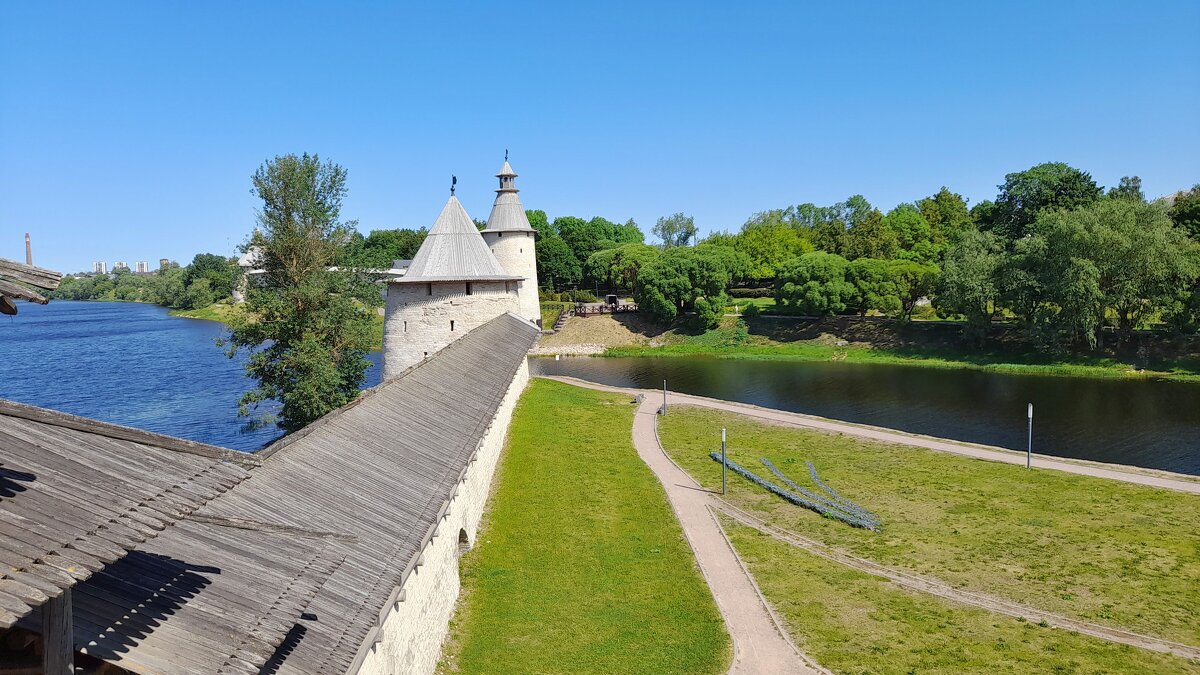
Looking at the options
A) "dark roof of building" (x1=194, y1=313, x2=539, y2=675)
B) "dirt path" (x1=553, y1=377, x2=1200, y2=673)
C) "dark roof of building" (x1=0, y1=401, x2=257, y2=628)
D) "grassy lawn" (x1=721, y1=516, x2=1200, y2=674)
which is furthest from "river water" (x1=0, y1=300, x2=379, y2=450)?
"dark roof of building" (x1=0, y1=401, x2=257, y2=628)

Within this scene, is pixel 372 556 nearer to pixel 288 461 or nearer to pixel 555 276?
pixel 288 461

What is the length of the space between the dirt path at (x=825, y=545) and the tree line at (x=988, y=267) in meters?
25.2

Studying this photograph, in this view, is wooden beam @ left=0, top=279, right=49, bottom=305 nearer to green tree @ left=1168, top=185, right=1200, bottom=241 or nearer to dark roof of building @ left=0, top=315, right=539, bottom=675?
dark roof of building @ left=0, top=315, right=539, bottom=675

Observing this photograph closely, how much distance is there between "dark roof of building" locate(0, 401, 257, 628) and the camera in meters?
4.60

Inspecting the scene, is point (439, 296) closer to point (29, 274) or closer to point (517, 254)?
point (517, 254)

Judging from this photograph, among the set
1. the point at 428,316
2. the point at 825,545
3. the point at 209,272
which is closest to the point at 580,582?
the point at 825,545

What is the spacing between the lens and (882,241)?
7469 centimetres

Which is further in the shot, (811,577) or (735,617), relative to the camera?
(811,577)

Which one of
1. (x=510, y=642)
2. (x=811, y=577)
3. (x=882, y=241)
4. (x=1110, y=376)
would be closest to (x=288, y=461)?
(x=510, y=642)

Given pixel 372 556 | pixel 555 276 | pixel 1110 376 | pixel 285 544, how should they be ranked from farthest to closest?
pixel 555 276, pixel 1110 376, pixel 372 556, pixel 285 544

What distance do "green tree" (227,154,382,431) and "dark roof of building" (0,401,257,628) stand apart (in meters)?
20.5

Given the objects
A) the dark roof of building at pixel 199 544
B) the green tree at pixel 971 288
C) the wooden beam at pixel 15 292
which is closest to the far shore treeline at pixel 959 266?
the green tree at pixel 971 288

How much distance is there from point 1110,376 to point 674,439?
32.1 m

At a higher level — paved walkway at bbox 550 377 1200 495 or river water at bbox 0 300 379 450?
river water at bbox 0 300 379 450
